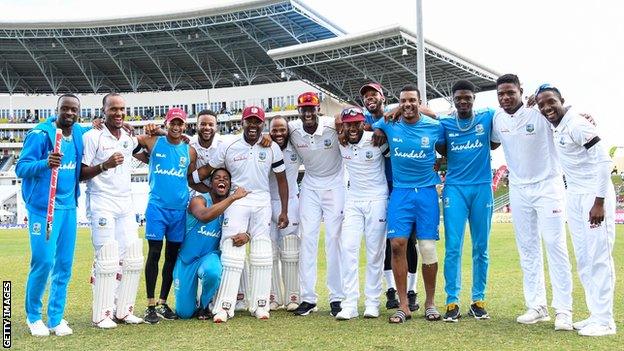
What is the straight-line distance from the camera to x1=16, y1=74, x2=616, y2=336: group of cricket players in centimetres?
583

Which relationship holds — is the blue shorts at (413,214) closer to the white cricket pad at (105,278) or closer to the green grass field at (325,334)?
the green grass field at (325,334)

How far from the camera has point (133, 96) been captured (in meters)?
61.0

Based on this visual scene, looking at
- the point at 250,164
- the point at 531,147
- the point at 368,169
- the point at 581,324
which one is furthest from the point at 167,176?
the point at 581,324

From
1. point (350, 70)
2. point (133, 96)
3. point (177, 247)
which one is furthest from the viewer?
point (133, 96)

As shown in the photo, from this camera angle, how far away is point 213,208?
268 inches

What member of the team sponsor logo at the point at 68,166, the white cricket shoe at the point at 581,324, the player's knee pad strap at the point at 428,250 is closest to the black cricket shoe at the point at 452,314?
the player's knee pad strap at the point at 428,250

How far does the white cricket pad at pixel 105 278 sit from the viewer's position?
6.22 meters

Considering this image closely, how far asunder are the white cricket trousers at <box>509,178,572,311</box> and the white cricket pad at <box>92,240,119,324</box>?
394cm

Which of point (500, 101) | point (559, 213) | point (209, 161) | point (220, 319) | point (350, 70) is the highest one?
point (350, 70)

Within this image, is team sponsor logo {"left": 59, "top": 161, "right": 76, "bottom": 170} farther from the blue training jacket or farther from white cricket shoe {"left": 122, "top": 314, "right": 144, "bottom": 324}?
white cricket shoe {"left": 122, "top": 314, "right": 144, "bottom": 324}

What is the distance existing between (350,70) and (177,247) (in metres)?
41.0

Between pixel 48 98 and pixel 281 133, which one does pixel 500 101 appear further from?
pixel 48 98

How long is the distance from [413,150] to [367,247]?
1126 millimetres

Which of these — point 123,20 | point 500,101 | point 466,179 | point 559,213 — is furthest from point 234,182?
point 123,20
